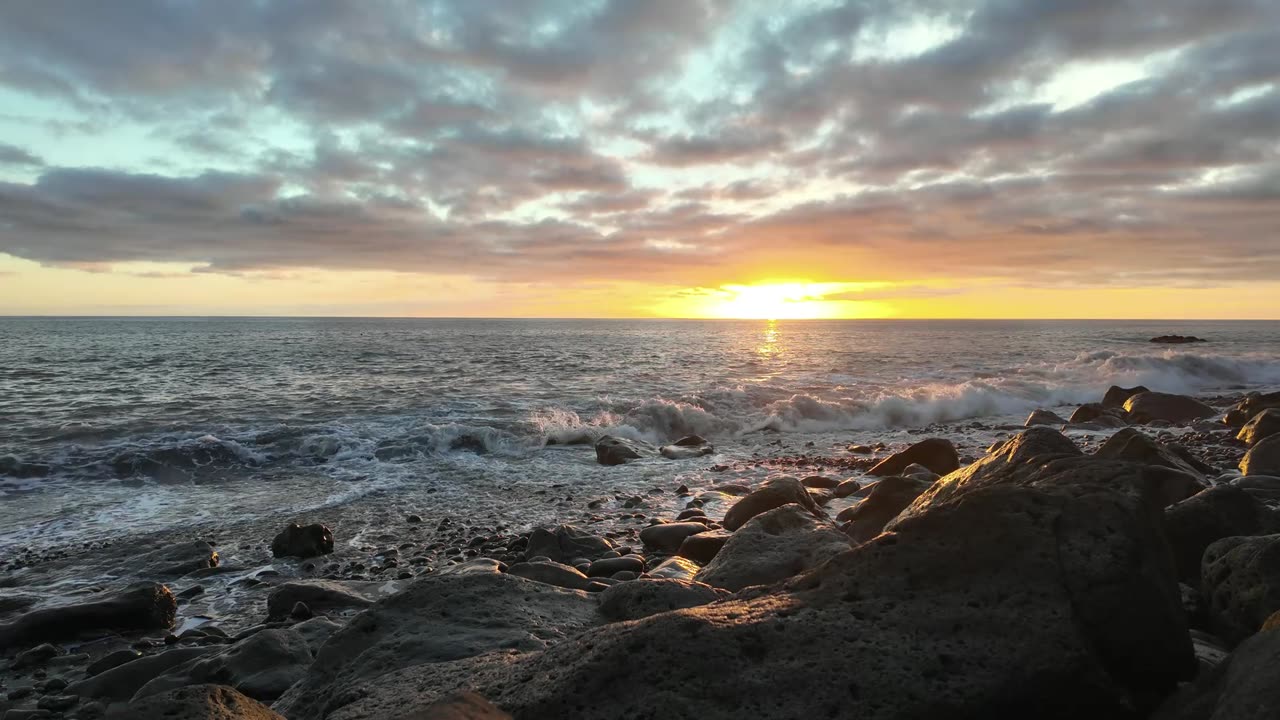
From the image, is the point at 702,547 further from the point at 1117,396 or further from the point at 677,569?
the point at 1117,396

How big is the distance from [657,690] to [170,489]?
14.1 metres

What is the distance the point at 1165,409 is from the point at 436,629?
24283mm

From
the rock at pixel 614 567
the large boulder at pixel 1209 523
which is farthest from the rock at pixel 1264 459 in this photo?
the rock at pixel 614 567

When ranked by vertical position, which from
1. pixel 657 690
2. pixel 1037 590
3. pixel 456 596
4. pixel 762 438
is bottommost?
pixel 762 438

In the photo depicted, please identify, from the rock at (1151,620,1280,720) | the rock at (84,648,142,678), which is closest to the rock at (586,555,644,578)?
the rock at (84,648,142,678)

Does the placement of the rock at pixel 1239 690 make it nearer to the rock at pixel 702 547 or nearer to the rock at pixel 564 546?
the rock at pixel 702 547

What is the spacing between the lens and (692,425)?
21.7 metres

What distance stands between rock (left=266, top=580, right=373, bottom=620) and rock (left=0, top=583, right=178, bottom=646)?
1.04 m

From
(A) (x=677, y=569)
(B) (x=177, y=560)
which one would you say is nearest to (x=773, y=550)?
(A) (x=677, y=569)

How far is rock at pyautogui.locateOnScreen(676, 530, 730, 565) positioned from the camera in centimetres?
877

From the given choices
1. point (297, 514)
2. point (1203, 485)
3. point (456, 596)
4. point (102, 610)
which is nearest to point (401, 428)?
point (297, 514)

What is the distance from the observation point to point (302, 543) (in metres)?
9.61

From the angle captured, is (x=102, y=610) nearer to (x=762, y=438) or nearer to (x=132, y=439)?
(x=132, y=439)

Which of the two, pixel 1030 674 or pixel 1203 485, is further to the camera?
pixel 1203 485
